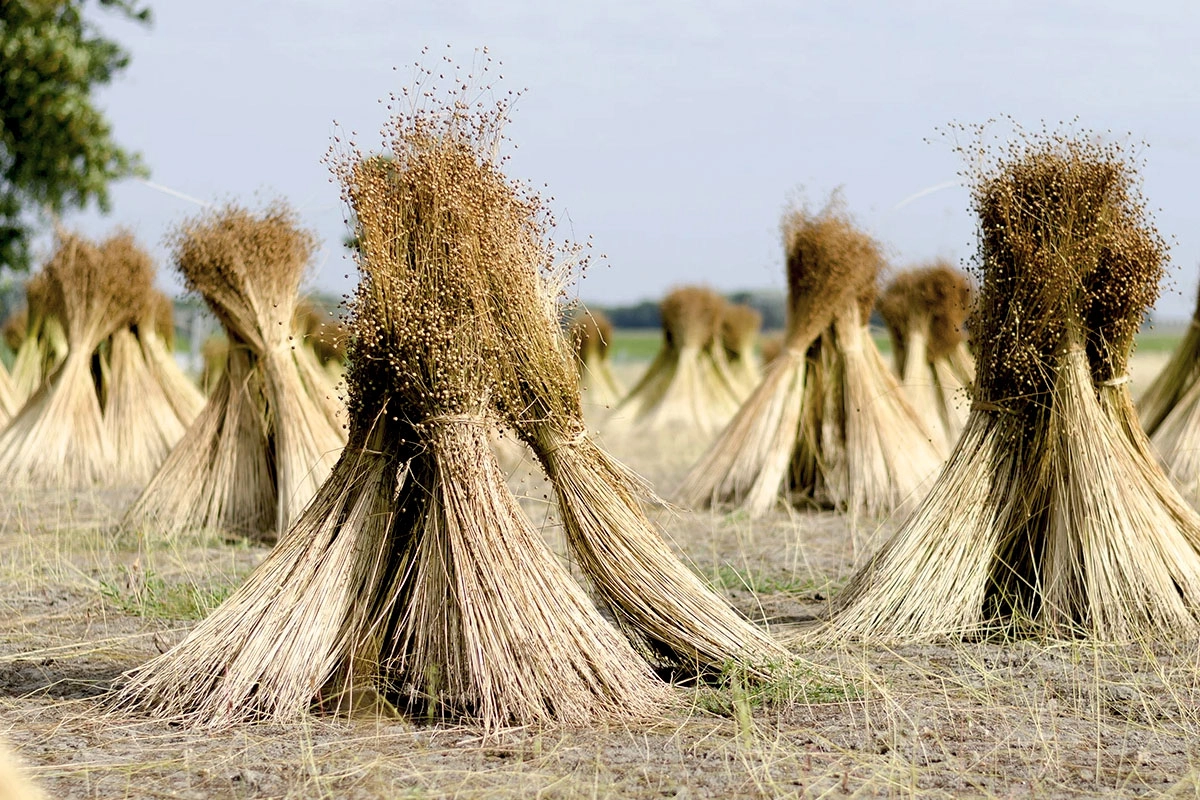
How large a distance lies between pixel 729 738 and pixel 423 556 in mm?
954

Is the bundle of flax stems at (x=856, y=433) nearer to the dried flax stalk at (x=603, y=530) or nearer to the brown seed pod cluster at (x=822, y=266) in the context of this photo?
the brown seed pod cluster at (x=822, y=266)

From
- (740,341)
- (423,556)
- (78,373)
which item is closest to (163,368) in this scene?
(78,373)

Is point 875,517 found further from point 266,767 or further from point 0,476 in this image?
point 0,476

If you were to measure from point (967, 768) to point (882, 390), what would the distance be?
5.19 meters

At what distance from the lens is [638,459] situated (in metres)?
12.6

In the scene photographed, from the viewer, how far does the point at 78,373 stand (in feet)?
30.6

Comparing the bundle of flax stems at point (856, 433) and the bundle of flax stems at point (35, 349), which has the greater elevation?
the bundle of flax stems at point (35, 349)

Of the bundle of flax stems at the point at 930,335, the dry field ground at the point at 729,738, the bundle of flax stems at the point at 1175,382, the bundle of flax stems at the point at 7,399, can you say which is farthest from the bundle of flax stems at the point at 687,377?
the dry field ground at the point at 729,738

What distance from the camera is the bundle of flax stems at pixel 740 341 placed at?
59.3ft

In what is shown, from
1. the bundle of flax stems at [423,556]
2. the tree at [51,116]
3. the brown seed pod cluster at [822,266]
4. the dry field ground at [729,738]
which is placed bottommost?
the dry field ground at [729,738]

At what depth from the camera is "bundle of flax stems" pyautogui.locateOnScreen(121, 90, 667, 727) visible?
3441 millimetres

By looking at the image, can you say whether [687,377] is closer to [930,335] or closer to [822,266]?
[930,335]

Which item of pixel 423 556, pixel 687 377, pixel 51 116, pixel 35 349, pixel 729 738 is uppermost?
pixel 51 116

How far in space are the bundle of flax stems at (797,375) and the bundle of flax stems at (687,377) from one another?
7.19m
